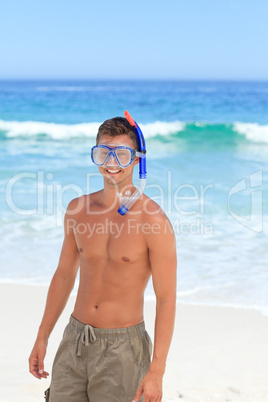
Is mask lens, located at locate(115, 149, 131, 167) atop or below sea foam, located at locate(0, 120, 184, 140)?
atop

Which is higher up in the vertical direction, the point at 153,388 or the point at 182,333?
the point at 153,388

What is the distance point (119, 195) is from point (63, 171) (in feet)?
30.2

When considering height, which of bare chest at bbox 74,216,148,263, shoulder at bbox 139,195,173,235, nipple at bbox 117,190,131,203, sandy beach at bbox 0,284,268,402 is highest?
nipple at bbox 117,190,131,203

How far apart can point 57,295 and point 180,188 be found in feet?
24.3

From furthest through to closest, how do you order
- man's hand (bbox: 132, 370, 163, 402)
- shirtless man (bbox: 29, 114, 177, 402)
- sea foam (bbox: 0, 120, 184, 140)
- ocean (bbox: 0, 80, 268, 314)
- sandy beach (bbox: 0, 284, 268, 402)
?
sea foam (bbox: 0, 120, 184, 140)
ocean (bbox: 0, 80, 268, 314)
sandy beach (bbox: 0, 284, 268, 402)
shirtless man (bbox: 29, 114, 177, 402)
man's hand (bbox: 132, 370, 163, 402)

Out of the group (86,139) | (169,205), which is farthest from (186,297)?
(86,139)

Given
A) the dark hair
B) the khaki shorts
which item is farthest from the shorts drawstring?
the dark hair

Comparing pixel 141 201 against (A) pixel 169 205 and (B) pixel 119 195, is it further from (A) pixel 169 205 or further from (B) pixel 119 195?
(A) pixel 169 205

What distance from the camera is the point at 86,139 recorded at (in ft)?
54.9

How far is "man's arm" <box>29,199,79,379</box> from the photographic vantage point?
2170 millimetres

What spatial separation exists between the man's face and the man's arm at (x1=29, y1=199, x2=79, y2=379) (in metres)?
0.22

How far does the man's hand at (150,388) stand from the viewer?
6.01 ft

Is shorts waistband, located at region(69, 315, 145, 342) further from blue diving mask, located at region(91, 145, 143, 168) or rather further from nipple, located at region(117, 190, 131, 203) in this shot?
blue diving mask, located at region(91, 145, 143, 168)

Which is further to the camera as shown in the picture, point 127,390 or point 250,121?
point 250,121
